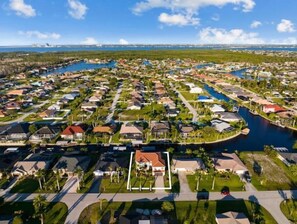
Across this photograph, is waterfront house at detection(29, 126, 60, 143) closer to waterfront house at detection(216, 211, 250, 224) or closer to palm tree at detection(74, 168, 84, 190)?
palm tree at detection(74, 168, 84, 190)

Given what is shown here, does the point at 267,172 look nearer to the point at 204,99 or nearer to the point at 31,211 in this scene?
the point at 31,211

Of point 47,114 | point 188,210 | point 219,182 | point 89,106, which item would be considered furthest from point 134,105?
point 188,210

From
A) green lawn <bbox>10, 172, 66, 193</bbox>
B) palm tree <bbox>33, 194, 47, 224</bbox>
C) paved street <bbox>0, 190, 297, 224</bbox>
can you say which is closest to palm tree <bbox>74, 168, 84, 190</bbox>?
green lawn <bbox>10, 172, 66, 193</bbox>

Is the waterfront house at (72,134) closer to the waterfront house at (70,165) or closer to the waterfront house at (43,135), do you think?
the waterfront house at (43,135)

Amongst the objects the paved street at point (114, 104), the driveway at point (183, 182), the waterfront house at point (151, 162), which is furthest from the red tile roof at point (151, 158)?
the paved street at point (114, 104)

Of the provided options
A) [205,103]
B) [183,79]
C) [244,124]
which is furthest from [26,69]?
[244,124]

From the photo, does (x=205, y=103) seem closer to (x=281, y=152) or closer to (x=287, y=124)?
(x=287, y=124)
